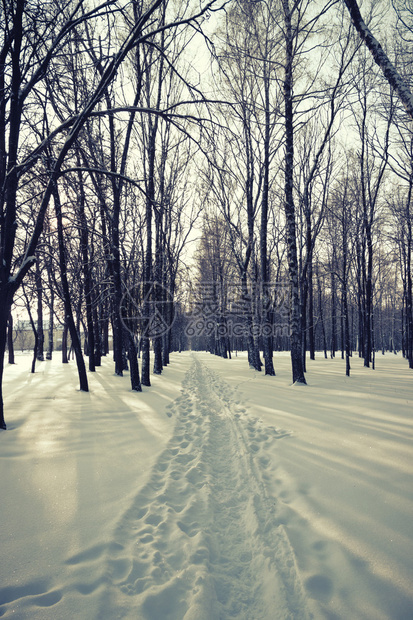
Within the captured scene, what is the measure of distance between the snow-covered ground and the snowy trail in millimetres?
10

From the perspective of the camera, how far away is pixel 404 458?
11.5ft

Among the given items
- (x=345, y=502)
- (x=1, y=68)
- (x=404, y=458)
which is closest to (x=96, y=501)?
(x=345, y=502)

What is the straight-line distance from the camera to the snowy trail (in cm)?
181

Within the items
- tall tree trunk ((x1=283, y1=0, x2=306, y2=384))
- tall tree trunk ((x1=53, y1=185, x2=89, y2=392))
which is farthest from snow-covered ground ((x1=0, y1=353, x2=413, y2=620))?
tall tree trunk ((x1=283, y1=0, x2=306, y2=384))

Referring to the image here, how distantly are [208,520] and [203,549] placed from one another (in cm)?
40

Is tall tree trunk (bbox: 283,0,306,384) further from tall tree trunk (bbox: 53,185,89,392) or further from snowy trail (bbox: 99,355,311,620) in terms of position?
tall tree trunk (bbox: 53,185,89,392)

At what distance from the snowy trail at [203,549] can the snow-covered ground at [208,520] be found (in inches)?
0.4

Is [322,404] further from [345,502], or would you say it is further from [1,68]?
[1,68]

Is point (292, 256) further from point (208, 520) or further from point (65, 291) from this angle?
point (208, 520)

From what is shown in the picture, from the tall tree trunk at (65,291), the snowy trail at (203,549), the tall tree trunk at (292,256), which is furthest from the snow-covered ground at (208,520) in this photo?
the tall tree trunk at (292,256)

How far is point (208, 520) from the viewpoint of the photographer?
8.80 ft

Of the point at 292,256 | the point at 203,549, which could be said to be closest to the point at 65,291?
the point at 292,256

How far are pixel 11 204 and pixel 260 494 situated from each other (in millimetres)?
5619

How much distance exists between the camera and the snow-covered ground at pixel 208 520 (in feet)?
5.97
